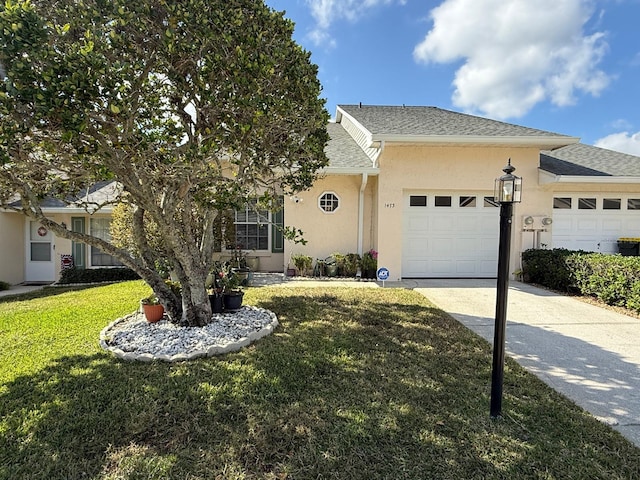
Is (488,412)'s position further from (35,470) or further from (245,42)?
(245,42)

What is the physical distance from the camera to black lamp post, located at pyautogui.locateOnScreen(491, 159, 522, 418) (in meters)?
2.71

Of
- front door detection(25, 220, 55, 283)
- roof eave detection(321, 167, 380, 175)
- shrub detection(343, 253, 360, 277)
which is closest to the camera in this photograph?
roof eave detection(321, 167, 380, 175)

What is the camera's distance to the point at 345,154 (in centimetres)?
1012

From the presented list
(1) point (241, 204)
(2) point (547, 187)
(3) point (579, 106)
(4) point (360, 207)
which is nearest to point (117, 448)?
(1) point (241, 204)

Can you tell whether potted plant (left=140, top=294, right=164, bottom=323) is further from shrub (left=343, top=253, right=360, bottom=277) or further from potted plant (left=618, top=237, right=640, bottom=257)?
potted plant (left=618, top=237, right=640, bottom=257)

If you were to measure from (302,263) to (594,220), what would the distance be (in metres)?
8.33

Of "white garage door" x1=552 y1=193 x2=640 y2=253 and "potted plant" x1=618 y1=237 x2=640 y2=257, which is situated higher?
"white garage door" x1=552 y1=193 x2=640 y2=253

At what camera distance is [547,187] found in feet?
29.4

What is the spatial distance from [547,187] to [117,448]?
10523 millimetres

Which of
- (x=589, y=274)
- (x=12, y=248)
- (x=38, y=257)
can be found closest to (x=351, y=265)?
(x=589, y=274)

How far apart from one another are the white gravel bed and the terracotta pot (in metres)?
0.08

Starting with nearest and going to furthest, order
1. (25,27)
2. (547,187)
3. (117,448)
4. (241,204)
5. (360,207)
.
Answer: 1. (117,448)
2. (25,27)
3. (241,204)
4. (547,187)
5. (360,207)

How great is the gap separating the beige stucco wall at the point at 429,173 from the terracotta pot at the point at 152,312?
5.65 m

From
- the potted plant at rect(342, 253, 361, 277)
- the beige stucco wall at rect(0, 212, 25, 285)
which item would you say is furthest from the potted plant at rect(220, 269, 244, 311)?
the beige stucco wall at rect(0, 212, 25, 285)
